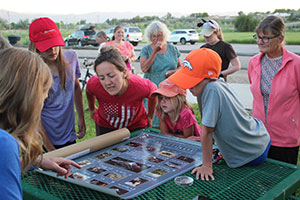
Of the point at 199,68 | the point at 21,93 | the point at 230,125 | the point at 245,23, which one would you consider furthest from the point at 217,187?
the point at 245,23

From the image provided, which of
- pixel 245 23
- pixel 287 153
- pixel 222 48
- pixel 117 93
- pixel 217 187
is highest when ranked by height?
pixel 245 23

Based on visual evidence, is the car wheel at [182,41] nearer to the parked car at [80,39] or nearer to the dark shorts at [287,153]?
the parked car at [80,39]

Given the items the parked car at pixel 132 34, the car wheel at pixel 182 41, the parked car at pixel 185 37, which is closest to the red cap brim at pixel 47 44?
the parked car at pixel 132 34

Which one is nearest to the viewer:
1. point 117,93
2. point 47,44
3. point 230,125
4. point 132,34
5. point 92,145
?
point 230,125

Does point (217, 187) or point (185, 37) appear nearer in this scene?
point (217, 187)

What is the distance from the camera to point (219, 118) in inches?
66.7

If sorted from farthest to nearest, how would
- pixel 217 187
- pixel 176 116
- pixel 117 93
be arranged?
pixel 176 116, pixel 117 93, pixel 217 187

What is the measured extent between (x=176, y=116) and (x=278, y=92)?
0.81 metres

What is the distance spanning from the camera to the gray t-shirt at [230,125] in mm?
1656

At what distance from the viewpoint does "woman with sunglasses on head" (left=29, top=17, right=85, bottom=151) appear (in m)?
2.38

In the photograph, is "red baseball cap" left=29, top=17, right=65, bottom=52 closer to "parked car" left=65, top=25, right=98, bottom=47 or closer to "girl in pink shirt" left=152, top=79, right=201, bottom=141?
"girl in pink shirt" left=152, top=79, right=201, bottom=141

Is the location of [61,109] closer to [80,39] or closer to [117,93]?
[117,93]

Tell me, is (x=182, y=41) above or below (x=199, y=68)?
below

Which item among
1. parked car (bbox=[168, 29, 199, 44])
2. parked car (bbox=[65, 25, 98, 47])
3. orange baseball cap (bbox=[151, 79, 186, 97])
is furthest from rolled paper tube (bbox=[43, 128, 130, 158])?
parked car (bbox=[168, 29, 199, 44])
